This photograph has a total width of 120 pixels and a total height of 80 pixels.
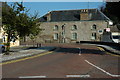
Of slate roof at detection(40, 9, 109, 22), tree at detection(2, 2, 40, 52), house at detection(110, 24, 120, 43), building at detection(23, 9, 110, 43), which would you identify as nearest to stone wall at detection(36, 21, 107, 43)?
building at detection(23, 9, 110, 43)

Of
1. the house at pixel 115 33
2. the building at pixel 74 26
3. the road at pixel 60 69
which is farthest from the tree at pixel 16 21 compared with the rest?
the building at pixel 74 26

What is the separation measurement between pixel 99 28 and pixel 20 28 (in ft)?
137

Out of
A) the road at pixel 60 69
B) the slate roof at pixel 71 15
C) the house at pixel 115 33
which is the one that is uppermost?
the slate roof at pixel 71 15

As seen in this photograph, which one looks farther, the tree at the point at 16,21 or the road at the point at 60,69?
the tree at the point at 16,21

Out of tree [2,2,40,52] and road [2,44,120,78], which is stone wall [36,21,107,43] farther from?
road [2,44,120,78]

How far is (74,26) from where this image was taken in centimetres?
6169

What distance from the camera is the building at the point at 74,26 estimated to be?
59.4m

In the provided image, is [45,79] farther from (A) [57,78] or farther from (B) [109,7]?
(B) [109,7]

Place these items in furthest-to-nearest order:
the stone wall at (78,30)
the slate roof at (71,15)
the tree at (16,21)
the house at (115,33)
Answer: the slate roof at (71,15) < the stone wall at (78,30) < the house at (115,33) < the tree at (16,21)

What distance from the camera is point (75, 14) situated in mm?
63750

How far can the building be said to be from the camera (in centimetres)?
5938

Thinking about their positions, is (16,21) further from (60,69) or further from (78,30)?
(78,30)

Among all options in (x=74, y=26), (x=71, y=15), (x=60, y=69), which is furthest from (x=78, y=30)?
(x=60, y=69)

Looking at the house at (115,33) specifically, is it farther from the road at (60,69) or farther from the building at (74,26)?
the road at (60,69)
